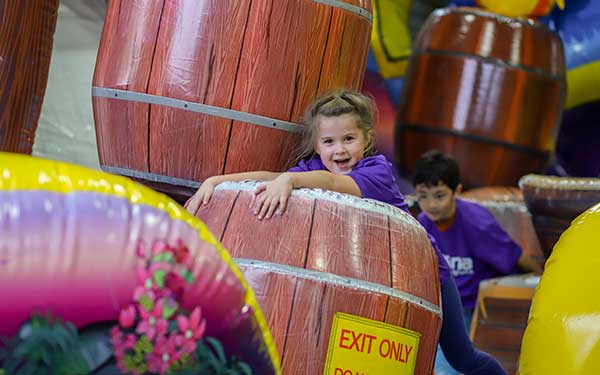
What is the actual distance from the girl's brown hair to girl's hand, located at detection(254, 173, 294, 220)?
0.97ft

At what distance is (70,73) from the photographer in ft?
12.1

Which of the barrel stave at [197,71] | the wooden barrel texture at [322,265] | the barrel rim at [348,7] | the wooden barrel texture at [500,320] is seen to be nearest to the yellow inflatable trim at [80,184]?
the wooden barrel texture at [322,265]

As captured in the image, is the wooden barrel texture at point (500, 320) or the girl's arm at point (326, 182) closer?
the girl's arm at point (326, 182)

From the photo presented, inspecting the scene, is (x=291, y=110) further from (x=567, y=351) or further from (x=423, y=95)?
(x=423, y=95)

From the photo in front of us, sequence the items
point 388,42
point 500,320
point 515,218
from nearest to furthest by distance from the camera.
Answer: point 500,320, point 515,218, point 388,42

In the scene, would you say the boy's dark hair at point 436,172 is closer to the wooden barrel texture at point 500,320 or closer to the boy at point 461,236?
the boy at point 461,236

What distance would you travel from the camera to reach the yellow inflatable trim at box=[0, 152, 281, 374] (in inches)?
48.0

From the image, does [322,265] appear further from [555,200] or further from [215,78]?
[555,200]

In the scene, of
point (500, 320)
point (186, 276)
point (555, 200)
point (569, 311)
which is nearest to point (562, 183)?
point (555, 200)

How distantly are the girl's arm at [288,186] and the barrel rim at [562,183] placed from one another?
1428 millimetres

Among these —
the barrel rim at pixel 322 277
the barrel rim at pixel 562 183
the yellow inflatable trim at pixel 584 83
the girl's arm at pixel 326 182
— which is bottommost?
the barrel rim at pixel 322 277

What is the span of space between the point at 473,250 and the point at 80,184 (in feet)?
7.81

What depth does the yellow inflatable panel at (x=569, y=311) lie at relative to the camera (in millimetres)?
1800

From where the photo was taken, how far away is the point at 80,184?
1.26m
